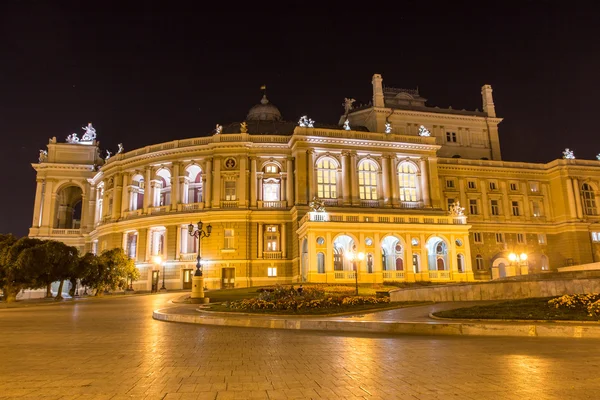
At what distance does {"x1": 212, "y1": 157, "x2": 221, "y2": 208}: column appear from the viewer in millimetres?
59781

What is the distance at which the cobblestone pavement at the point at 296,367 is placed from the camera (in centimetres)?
716

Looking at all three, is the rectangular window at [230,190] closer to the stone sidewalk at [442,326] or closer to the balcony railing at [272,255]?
the balcony railing at [272,255]

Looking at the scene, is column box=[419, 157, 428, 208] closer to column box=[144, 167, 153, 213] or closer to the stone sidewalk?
column box=[144, 167, 153, 213]

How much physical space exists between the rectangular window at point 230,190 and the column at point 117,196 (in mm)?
17771

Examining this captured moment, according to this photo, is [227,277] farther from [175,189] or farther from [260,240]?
[175,189]

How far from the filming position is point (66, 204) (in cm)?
8006

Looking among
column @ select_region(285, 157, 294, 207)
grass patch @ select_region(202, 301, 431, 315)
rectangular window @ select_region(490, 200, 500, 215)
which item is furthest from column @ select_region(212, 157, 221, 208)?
rectangular window @ select_region(490, 200, 500, 215)

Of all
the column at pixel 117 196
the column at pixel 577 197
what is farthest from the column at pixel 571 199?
the column at pixel 117 196

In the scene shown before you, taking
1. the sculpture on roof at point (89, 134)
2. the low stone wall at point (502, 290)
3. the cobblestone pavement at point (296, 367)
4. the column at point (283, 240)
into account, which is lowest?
the cobblestone pavement at point (296, 367)

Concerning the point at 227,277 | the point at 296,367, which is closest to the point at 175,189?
the point at 227,277

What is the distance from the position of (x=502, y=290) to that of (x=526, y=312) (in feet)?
22.9

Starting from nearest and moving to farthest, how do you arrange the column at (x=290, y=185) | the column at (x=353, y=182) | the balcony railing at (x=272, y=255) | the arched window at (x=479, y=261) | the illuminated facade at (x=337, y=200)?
the illuminated facade at (x=337, y=200) → the balcony railing at (x=272, y=255) → the column at (x=353, y=182) → the column at (x=290, y=185) → the arched window at (x=479, y=261)

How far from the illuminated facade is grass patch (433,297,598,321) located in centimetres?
2818

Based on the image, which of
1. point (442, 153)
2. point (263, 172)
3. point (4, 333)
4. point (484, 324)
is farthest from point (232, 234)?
point (484, 324)
